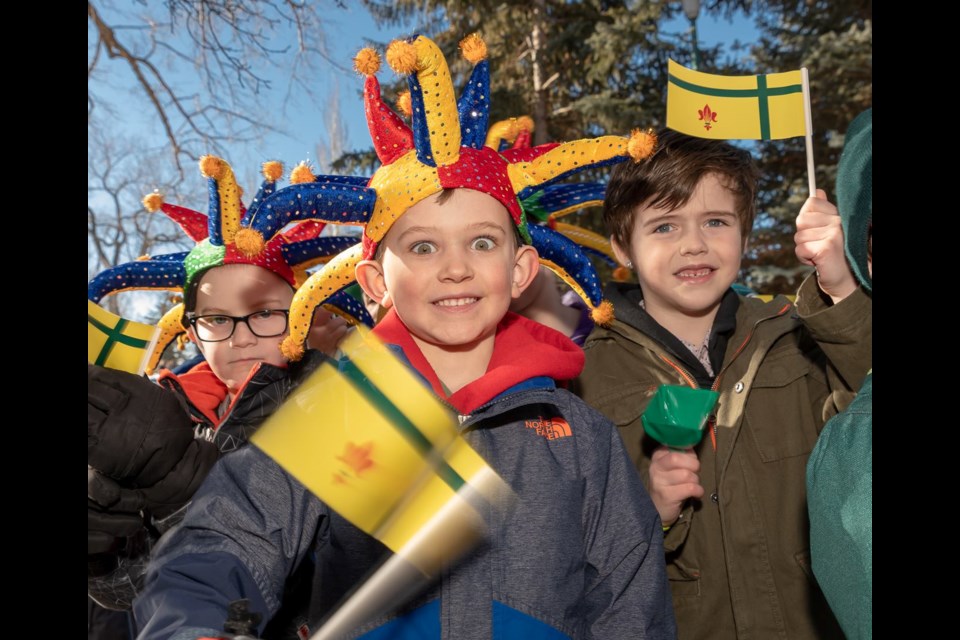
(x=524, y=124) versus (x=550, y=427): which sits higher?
(x=524, y=124)

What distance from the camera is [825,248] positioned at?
6.97ft

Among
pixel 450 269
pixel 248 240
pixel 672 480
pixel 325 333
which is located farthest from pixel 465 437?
pixel 325 333


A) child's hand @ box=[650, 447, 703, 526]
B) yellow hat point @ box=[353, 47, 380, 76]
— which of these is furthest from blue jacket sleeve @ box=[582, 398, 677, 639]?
yellow hat point @ box=[353, 47, 380, 76]

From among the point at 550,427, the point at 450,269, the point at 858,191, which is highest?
the point at 858,191

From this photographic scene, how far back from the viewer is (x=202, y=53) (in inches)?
291

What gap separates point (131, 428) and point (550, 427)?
3.61 feet

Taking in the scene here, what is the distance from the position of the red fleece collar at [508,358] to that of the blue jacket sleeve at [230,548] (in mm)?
472

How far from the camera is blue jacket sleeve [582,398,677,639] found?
6.07ft

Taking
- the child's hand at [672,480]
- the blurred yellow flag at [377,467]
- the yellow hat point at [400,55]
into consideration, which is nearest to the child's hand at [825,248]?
the child's hand at [672,480]

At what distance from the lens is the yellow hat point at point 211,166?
2.73 meters

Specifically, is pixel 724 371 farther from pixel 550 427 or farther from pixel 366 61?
pixel 366 61
